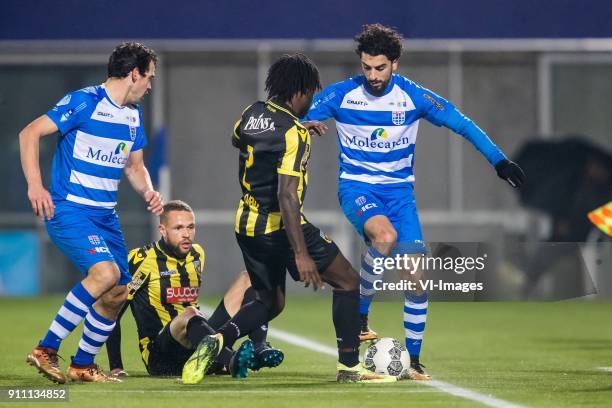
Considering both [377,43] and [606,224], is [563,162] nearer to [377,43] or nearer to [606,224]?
[606,224]

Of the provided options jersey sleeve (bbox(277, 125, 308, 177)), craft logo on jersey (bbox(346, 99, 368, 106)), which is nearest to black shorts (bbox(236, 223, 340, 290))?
jersey sleeve (bbox(277, 125, 308, 177))

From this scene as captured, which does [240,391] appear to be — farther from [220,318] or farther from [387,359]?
[220,318]

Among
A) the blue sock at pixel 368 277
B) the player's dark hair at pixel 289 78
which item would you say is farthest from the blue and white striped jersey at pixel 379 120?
the player's dark hair at pixel 289 78

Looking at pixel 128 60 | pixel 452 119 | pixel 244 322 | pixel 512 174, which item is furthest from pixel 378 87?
pixel 244 322

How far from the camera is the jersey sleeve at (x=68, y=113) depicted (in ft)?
26.7

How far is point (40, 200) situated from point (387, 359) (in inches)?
84.1

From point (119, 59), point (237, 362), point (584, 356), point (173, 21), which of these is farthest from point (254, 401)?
point (173, 21)

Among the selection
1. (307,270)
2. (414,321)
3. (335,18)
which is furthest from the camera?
(335,18)

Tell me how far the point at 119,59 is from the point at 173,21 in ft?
15.2

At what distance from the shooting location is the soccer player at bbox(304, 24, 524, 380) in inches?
359

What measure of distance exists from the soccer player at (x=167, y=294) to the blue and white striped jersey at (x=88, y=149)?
71 cm

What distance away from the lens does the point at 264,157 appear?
802 cm

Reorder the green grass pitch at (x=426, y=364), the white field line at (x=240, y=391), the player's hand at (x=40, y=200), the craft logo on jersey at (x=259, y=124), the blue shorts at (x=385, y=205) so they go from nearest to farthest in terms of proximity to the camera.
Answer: the green grass pitch at (x=426, y=364), the white field line at (x=240, y=391), the player's hand at (x=40, y=200), the craft logo on jersey at (x=259, y=124), the blue shorts at (x=385, y=205)

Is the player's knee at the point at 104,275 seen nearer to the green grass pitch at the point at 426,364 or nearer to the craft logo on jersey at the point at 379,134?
the green grass pitch at the point at 426,364
